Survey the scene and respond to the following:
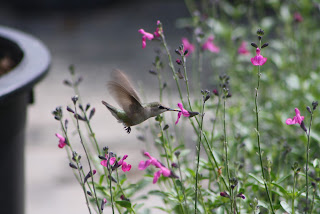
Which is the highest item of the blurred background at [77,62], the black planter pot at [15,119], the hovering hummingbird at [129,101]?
the blurred background at [77,62]

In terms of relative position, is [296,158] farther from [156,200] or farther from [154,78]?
[154,78]

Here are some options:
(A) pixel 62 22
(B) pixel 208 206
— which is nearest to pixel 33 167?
(B) pixel 208 206

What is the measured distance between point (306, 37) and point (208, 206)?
2075 millimetres

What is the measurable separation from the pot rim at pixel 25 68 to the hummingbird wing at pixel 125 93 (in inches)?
25.9

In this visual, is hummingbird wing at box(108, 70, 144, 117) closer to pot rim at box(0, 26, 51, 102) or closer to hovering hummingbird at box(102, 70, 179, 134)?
hovering hummingbird at box(102, 70, 179, 134)

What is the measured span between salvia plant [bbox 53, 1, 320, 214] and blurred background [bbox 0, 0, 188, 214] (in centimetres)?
33

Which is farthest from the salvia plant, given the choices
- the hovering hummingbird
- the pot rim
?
the pot rim

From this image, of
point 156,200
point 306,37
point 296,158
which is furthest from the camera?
point 156,200

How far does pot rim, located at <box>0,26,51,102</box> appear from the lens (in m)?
2.21

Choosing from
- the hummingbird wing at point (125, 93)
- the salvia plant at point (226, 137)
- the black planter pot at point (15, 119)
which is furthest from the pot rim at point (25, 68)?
the hummingbird wing at point (125, 93)

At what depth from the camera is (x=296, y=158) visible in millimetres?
2781

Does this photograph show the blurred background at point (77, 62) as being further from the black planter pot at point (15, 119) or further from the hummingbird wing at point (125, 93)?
the hummingbird wing at point (125, 93)

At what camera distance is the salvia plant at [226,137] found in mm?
1621

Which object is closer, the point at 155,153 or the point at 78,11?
the point at 155,153
